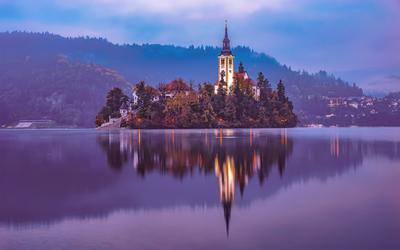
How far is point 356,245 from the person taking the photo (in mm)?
12938

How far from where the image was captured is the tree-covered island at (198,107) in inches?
6550

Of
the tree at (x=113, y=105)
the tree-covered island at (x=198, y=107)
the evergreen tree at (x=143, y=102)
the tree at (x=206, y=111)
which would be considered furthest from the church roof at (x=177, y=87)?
the tree at (x=113, y=105)

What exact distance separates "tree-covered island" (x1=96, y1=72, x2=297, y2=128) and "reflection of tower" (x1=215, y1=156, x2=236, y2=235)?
12845cm

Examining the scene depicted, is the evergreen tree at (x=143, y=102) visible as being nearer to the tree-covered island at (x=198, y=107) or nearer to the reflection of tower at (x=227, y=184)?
the tree-covered island at (x=198, y=107)

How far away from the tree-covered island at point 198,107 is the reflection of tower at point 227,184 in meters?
128

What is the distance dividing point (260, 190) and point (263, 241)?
955 cm

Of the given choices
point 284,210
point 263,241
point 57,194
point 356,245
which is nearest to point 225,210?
point 284,210

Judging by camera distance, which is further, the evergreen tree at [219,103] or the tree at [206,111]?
the evergreen tree at [219,103]

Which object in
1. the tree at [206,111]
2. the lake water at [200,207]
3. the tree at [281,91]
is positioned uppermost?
the tree at [281,91]

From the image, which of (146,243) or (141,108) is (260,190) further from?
(141,108)

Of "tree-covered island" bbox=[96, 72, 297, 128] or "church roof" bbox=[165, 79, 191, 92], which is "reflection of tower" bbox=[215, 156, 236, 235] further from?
"church roof" bbox=[165, 79, 191, 92]

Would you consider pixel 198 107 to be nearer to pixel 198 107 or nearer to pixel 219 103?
pixel 198 107

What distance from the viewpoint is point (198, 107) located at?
540 ft

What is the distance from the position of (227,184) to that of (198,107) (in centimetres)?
13999
